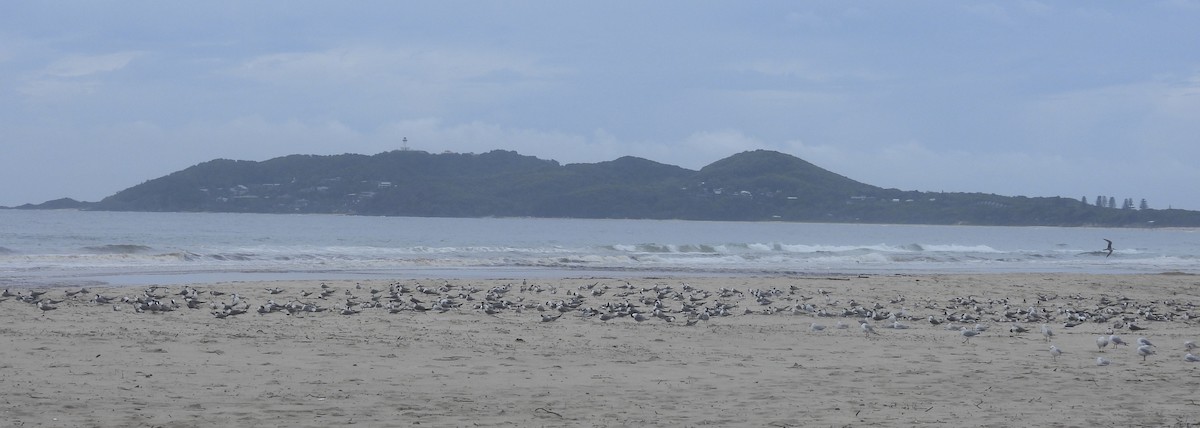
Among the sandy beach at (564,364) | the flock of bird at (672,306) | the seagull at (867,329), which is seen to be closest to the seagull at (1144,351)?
the flock of bird at (672,306)

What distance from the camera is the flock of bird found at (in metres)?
13.6

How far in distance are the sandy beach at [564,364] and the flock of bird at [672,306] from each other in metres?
0.08

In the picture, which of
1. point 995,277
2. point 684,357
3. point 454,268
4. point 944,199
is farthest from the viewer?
point 944,199

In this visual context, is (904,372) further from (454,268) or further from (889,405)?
(454,268)

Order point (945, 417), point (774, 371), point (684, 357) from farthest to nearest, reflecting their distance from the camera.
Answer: point (684, 357), point (774, 371), point (945, 417)

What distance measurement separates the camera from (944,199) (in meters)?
145

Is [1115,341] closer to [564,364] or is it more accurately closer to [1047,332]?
[1047,332]

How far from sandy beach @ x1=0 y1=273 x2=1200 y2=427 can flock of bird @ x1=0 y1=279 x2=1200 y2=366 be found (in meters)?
0.08

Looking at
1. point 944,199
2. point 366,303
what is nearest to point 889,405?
point 366,303

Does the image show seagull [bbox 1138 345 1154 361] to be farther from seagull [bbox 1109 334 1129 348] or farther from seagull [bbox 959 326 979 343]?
seagull [bbox 959 326 979 343]

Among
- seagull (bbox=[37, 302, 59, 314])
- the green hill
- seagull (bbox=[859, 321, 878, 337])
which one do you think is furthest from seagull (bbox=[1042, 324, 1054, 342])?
the green hill

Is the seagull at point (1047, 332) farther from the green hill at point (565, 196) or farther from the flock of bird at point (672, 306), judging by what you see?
the green hill at point (565, 196)

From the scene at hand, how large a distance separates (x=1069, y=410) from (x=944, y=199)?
143193 millimetres

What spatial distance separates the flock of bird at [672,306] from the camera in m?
13.6
